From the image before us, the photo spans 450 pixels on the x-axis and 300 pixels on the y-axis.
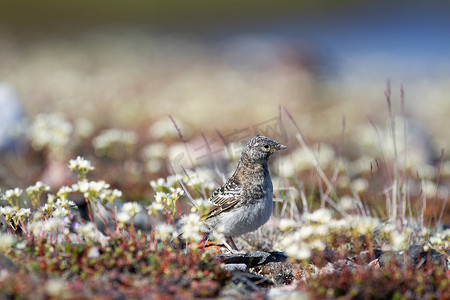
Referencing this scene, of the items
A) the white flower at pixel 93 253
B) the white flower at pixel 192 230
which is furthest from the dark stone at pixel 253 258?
the white flower at pixel 93 253

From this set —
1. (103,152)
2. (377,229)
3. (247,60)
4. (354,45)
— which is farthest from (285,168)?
(354,45)

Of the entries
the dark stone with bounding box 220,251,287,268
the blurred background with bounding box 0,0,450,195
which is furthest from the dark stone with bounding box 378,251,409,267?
the blurred background with bounding box 0,0,450,195

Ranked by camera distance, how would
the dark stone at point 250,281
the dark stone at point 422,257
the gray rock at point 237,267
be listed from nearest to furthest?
the dark stone at point 250,281 < the gray rock at point 237,267 < the dark stone at point 422,257

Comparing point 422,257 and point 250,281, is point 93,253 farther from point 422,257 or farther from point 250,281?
point 422,257

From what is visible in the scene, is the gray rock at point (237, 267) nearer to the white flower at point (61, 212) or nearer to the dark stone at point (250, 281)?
the dark stone at point (250, 281)

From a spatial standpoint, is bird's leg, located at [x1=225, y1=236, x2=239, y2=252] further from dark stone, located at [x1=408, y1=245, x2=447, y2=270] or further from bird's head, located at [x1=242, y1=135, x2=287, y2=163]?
dark stone, located at [x1=408, y1=245, x2=447, y2=270]

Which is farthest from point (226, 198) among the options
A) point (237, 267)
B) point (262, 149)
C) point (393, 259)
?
point (393, 259)

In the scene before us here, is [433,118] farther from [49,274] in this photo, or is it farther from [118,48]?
[49,274]
